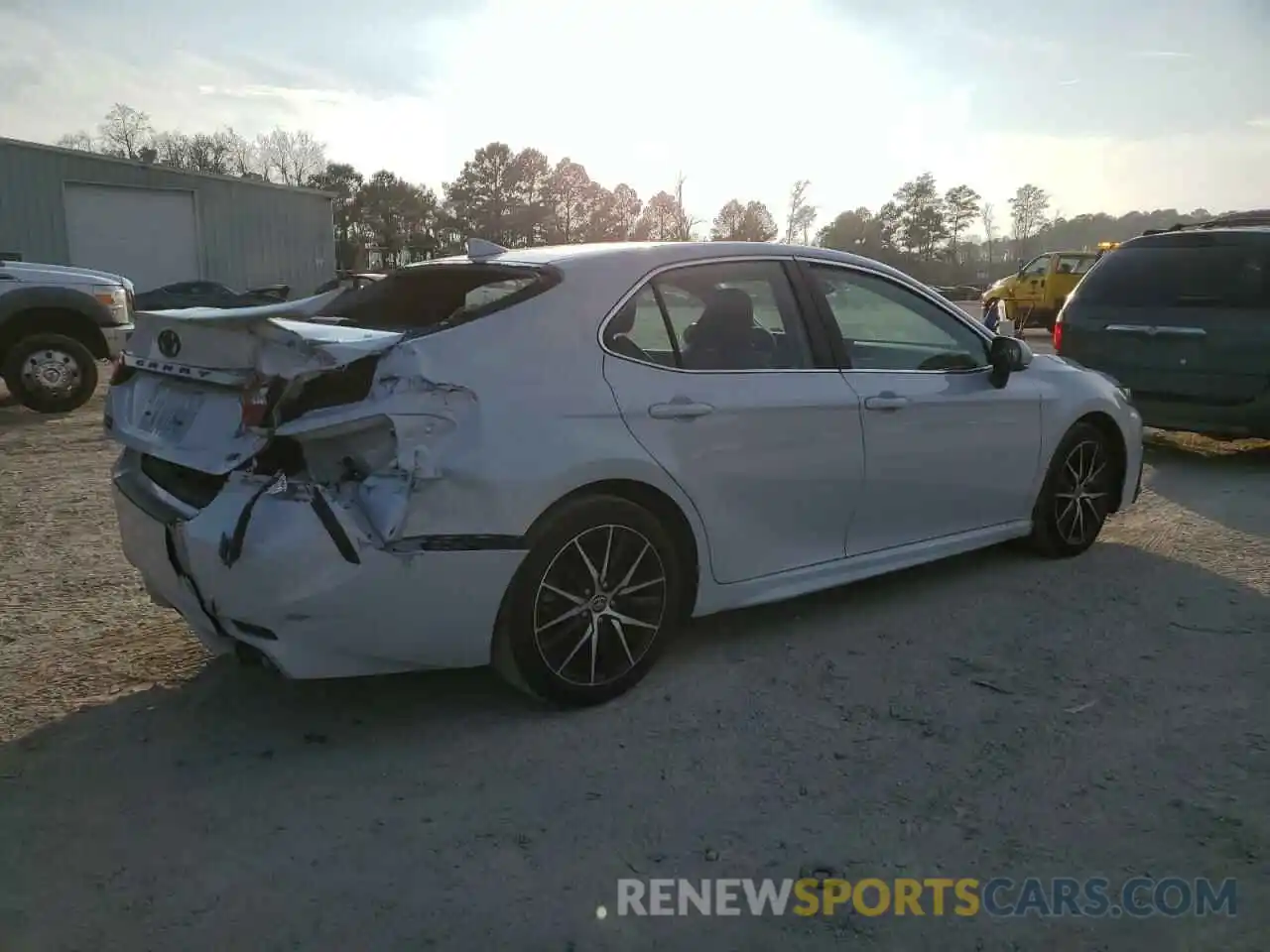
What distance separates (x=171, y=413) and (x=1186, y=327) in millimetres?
6628

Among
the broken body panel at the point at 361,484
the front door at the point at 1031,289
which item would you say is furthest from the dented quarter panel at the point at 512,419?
the front door at the point at 1031,289

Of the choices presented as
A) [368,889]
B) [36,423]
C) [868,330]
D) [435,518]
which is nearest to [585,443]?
[435,518]

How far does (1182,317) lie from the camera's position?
290 inches

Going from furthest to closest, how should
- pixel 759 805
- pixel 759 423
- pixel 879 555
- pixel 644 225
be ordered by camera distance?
1. pixel 644 225
2. pixel 879 555
3. pixel 759 423
4. pixel 759 805

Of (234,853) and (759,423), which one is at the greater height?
(759,423)

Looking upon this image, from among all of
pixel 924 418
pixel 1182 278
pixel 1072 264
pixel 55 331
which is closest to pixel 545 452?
Answer: pixel 924 418

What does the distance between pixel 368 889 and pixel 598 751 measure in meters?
0.88

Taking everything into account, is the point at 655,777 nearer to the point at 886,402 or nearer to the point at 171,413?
the point at 886,402

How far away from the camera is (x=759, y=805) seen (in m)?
2.93

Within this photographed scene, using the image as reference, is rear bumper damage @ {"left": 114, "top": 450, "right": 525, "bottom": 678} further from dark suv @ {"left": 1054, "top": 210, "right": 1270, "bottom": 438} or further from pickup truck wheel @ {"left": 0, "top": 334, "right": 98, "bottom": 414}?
pickup truck wheel @ {"left": 0, "top": 334, "right": 98, "bottom": 414}

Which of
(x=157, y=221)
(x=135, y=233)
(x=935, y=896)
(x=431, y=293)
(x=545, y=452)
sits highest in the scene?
(x=157, y=221)

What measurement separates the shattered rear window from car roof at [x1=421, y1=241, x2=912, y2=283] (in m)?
0.06

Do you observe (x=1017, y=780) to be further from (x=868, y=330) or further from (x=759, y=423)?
(x=868, y=330)

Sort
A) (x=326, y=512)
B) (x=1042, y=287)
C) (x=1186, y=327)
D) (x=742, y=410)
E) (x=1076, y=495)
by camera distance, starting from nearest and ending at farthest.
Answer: (x=326, y=512) < (x=742, y=410) < (x=1076, y=495) < (x=1186, y=327) < (x=1042, y=287)
